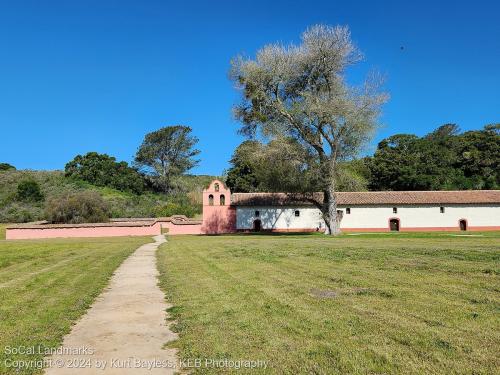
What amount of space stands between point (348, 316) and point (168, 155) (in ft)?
274

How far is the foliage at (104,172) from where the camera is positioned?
82.2 metres

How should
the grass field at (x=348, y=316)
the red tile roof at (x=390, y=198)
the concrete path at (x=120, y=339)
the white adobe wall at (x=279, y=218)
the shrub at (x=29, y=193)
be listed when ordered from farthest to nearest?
the shrub at (x=29, y=193)
the white adobe wall at (x=279, y=218)
the red tile roof at (x=390, y=198)
the concrete path at (x=120, y=339)
the grass field at (x=348, y=316)

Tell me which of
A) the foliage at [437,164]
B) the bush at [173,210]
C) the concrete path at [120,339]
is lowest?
the concrete path at [120,339]

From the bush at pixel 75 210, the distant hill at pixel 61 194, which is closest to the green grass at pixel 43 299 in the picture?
the bush at pixel 75 210

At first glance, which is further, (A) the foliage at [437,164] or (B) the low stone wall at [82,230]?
(A) the foliage at [437,164]

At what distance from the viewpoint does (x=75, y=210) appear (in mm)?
50594

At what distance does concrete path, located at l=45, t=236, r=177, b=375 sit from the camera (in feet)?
15.7

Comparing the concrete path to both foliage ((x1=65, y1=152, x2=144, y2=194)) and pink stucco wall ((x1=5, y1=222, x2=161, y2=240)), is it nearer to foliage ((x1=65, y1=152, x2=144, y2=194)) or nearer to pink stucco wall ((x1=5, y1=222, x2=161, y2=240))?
pink stucco wall ((x1=5, y1=222, x2=161, y2=240))

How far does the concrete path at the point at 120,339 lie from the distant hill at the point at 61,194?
52.8 meters

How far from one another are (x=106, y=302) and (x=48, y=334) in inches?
101

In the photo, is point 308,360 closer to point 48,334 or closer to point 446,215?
point 48,334

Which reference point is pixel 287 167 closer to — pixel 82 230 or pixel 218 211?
pixel 218 211

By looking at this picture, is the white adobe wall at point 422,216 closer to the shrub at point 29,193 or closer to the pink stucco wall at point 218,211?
the pink stucco wall at point 218,211

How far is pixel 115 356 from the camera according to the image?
5.13 meters
